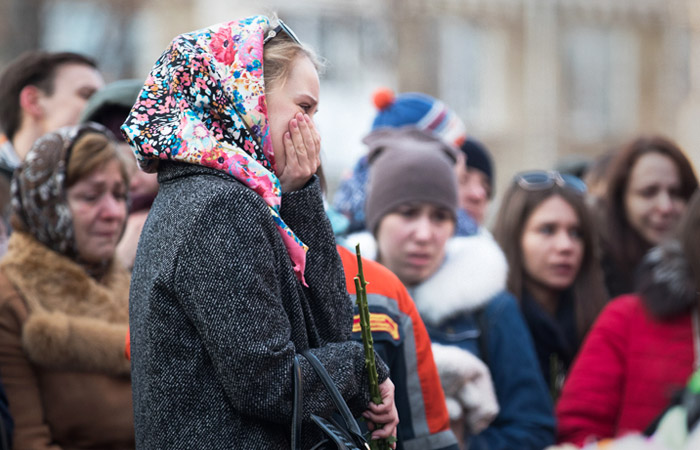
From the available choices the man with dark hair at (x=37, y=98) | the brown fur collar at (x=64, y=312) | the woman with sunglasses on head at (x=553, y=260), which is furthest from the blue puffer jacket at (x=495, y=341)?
the man with dark hair at (x=37, y=98)

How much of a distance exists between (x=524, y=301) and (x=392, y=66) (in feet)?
58.1

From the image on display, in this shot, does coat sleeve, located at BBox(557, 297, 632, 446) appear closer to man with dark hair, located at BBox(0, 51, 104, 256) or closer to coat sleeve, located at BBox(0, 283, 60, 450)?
coat sleeve, located at BBox(0, 283, 60, 450)

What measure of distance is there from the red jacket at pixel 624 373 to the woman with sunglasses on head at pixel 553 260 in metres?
0.71

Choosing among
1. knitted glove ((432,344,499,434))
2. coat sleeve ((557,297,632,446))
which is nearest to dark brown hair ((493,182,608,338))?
coat sleeve ((557,297,632,446))

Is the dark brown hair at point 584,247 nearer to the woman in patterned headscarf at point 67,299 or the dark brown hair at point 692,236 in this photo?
the dark brown hair at point 692,236

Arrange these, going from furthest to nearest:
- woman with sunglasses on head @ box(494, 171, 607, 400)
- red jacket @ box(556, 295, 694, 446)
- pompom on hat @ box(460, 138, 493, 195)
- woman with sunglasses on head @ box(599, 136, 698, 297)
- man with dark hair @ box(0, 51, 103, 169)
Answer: pompom on hat @ box(460, 138, 493, 195), woman with sunglasses on head @ box(599, 136, 698, 297), man with dark hair @ box(0, 51, 103, 169), woman with sunglasses on head @ box(494, 171, 607, 400), red jacket @ box(556, 295, 694, 446)

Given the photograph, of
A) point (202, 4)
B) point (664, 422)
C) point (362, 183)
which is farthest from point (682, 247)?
point (202, 4)

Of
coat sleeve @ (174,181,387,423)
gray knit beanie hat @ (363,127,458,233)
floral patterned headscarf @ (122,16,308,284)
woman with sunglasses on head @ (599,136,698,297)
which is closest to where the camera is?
coat sleeve @ (174,181,387,423)

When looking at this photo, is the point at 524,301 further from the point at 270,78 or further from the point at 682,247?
the point at 270,78

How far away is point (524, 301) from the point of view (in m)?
4.71

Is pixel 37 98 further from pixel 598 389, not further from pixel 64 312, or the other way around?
pixel 598 389

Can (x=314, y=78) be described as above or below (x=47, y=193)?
above

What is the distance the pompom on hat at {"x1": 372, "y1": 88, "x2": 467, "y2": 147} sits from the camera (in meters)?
5.29

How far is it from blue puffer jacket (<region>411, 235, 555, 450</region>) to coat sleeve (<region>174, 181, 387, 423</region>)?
1565mm
